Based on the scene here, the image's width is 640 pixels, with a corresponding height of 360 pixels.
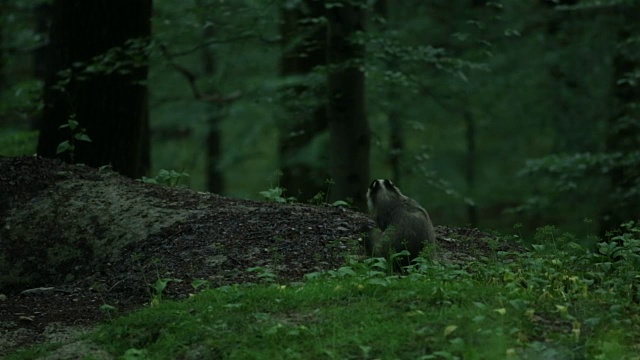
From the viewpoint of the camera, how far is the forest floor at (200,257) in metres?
7.65

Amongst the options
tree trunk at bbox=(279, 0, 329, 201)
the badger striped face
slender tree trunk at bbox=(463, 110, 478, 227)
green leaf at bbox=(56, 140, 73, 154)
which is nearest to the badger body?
the badger striped face

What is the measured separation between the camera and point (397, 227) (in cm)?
844

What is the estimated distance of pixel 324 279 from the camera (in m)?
7.63

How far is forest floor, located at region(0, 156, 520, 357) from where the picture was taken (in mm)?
7648

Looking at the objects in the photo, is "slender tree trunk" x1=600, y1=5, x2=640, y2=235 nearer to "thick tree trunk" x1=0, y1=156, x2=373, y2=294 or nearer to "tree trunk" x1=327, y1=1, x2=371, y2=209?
"tree trunk" x1=327, y1=1, x2=371, y2=209

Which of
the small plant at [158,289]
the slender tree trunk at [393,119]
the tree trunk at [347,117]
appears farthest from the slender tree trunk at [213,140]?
the small plant at [158,289]

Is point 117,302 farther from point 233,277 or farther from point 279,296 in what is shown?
point 279,296

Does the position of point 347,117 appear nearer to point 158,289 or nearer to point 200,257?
point 200,257

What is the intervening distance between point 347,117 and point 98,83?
363cm

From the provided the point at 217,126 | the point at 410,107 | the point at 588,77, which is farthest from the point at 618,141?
the point at 217,126

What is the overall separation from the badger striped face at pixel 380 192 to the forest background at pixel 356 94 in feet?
3.61

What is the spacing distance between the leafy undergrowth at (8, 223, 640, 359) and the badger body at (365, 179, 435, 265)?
→ 1.88ft

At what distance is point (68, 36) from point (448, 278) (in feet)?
25.1

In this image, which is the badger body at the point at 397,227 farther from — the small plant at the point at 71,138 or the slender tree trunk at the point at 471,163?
the slender tree trunk at the point at 471,163
